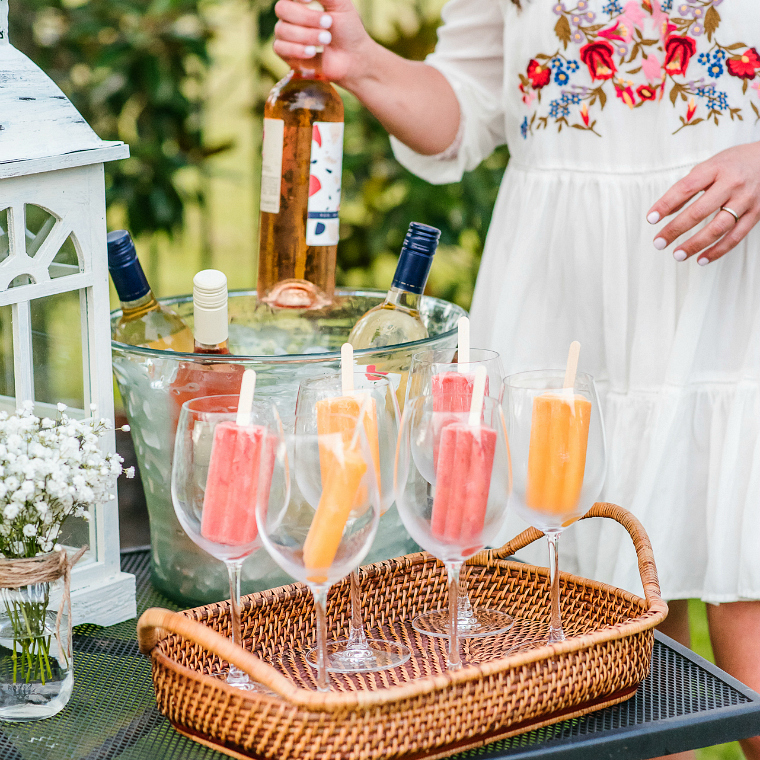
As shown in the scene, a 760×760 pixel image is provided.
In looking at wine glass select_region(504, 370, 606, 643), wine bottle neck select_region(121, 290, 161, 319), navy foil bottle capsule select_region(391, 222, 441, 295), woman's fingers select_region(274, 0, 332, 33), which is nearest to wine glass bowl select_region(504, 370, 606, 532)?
wine glass select_region(504, 370, 606, 643)

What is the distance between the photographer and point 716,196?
0.91 meters

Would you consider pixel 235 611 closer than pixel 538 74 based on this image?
Yes

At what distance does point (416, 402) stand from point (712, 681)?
1.12ft

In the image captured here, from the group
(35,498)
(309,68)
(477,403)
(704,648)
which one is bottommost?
(704,648)

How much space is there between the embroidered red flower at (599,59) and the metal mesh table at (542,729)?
25.8 inches

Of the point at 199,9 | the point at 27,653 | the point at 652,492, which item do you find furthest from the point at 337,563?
the point at 199,9

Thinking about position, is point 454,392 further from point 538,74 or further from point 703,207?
point 538,74

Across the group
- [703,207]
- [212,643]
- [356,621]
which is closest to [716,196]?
[703,207]

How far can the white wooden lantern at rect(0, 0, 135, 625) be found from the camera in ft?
2.53

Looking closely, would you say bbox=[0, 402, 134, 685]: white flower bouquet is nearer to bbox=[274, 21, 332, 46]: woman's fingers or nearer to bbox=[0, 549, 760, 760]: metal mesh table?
bbox=[0, 549, 760, 760]: metal mesh table

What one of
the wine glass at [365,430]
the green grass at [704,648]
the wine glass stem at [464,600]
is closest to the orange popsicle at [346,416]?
the wine glass at [365,430]

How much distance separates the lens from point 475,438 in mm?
622

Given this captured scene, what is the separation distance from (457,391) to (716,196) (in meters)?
0.39

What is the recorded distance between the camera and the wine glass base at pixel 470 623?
79 cm
